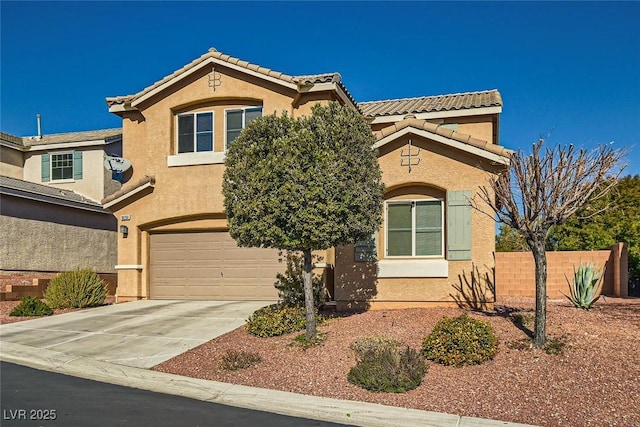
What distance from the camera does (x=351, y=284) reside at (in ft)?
46.2

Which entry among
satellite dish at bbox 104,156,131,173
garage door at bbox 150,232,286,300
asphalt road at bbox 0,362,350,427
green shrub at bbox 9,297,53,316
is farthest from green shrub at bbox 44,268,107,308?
asphalt road at bbox 0,362,350,427

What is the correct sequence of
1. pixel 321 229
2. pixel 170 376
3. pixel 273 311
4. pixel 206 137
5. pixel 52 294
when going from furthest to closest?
pixel 206 137 < pixel 52 294 < pixel 273 311 < pixel 321 229 < pixel 170 376

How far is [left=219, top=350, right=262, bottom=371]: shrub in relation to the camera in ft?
32.2

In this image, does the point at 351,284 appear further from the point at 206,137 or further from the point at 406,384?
the point at 206,137

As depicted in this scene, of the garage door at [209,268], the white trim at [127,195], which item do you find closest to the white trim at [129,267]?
the garage door at [209,268]

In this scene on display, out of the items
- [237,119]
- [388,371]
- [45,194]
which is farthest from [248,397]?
[45,194]

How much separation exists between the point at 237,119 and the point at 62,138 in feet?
40.2

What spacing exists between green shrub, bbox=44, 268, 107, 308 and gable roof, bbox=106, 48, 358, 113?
5.60 m

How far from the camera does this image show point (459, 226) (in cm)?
1351

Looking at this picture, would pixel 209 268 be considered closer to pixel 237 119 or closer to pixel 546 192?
pixel 237 119

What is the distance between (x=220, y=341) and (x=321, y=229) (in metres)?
3.21

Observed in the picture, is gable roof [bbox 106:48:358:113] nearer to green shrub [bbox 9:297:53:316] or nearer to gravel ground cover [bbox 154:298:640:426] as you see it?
green shrub [bbox 9:297:53:316]

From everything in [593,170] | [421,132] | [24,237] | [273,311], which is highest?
[421,132]

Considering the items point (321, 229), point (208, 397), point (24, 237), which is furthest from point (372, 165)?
point (24, 237)
